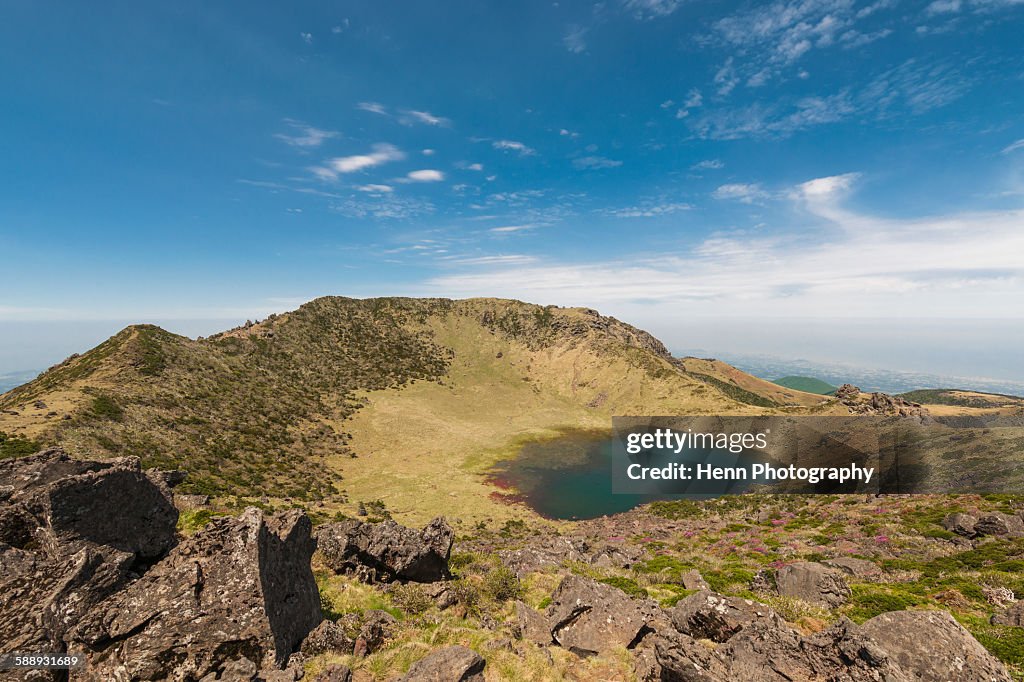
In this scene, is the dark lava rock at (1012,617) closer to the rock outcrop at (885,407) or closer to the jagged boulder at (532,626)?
the jagged boulder at (532,626)

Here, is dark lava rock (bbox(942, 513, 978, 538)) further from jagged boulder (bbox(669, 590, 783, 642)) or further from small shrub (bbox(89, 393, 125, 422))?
small shrub (bbox(89, 393, 125, 422))

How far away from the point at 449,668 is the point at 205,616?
6.28m

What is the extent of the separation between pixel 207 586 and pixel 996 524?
147 feet

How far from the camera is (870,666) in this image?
866cm

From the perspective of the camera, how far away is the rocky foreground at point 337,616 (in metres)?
9.13

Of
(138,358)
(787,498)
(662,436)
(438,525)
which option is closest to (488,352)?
(662,436)

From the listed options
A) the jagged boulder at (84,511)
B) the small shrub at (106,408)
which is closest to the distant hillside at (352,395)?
the small shrub at (106,408)

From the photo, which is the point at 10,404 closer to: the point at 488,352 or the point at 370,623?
the point at 370,623


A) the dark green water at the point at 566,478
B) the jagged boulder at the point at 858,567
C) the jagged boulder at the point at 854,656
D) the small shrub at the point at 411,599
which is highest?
the jagged boulder at the point at 854,656

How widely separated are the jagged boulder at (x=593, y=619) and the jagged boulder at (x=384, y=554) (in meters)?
7.09

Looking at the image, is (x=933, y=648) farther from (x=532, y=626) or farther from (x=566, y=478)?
(x=566, y=478)

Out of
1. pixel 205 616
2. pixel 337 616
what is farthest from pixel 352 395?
pixel 205 616

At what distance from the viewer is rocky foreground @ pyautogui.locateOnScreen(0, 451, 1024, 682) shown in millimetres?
9133

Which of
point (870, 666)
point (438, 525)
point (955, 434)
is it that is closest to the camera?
point (870, 666)
